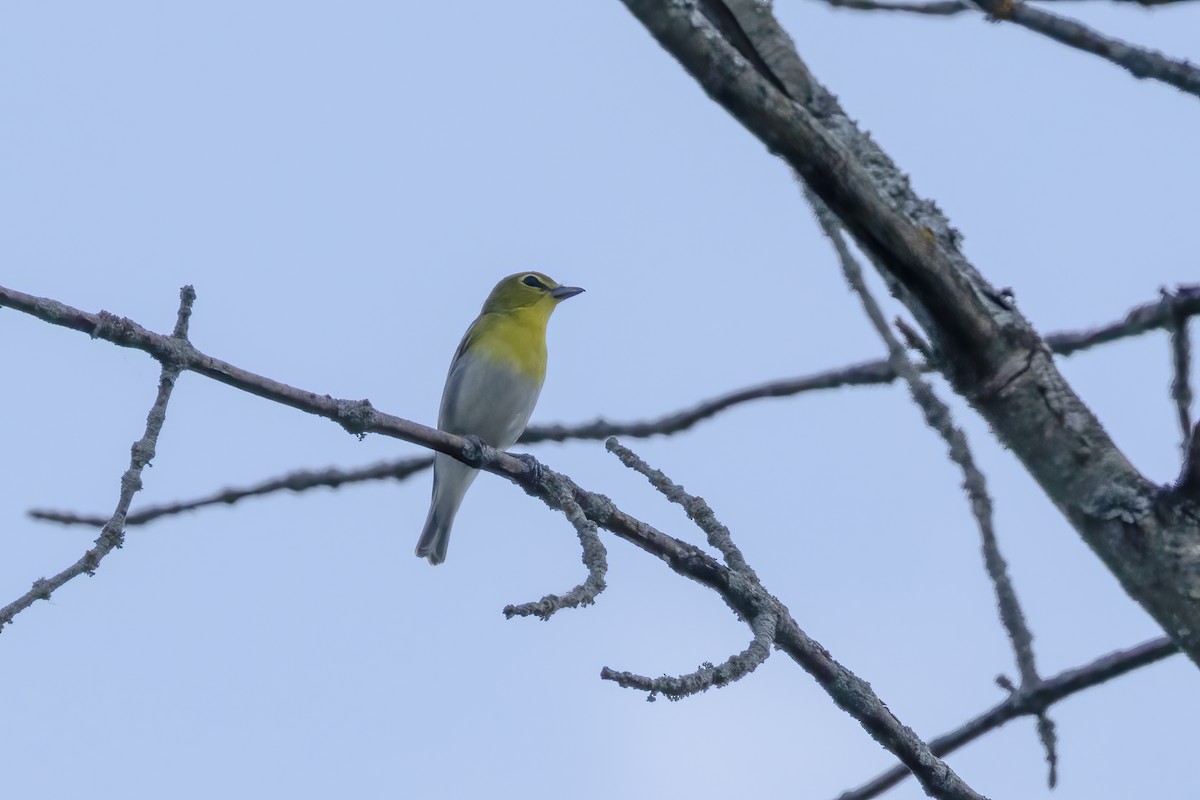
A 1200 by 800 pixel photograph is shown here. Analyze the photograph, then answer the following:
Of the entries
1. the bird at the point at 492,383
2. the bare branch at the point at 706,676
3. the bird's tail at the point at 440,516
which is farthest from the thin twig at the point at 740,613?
the bird's tail at the point at 440,516

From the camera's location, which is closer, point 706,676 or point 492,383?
point 706,676

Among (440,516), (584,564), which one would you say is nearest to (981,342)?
(584,564)

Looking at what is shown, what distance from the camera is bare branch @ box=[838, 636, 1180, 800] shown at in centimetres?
376

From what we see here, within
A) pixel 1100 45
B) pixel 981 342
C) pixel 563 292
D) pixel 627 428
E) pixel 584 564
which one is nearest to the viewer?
pixel 981 342

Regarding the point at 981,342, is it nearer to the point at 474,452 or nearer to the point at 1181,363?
the point at 1181,363

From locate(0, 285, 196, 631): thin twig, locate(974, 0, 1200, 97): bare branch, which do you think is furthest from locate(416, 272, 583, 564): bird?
locate(974, 0, 1200, 97): bare branch

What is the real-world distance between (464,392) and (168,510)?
593 centimetres

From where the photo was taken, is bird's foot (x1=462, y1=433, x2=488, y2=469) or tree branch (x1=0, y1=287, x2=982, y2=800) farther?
bird's foot (x1=462, y1=433, x2=488, y2=469)

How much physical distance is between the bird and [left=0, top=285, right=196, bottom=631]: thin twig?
676 cm

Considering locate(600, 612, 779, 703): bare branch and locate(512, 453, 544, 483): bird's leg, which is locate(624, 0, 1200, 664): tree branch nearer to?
locate(600, 612, 779, 703): bare branch

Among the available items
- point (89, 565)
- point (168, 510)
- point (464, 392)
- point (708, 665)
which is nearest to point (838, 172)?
point (708, 665)

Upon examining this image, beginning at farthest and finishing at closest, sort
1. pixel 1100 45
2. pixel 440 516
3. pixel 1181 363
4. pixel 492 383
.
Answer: pixel 440 516, pixel 492 383, pixel 1100 45, pixel 1181 363

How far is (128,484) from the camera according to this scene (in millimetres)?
2980

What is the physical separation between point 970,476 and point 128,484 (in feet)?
6.54
